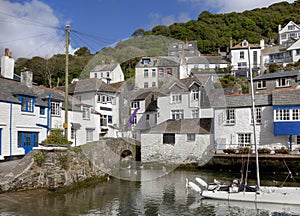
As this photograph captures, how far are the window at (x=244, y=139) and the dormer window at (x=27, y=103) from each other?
2097 centimetres

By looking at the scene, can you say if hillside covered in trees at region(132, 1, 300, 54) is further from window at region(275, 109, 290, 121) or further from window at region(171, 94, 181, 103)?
window at region(275, 109, 290, 121)

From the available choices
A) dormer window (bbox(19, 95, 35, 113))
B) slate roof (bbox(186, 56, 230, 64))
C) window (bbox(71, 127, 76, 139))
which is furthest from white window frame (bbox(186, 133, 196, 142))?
slate roof (bbox(186, 56, 230, 64))

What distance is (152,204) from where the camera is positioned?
1792cm

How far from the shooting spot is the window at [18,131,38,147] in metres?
25.2

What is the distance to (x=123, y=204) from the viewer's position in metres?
17.8

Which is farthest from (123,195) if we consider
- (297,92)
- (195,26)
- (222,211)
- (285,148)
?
(195,26)

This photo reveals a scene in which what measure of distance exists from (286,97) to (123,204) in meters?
20.2

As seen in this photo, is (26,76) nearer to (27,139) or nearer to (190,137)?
(27,139)

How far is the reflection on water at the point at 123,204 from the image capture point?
16.0 meters

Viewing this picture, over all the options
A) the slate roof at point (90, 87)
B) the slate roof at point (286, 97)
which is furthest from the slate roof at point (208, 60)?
the slate roof at point (286, 97)

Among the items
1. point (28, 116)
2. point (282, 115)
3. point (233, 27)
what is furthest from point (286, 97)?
point (233, 27)

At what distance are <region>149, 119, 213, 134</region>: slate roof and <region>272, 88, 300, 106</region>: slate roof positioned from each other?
26.5 ft

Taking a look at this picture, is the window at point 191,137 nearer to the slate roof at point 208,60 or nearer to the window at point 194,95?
the window at point 194,95

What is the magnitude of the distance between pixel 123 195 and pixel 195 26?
9640 centimetres
